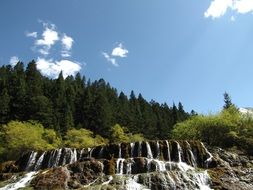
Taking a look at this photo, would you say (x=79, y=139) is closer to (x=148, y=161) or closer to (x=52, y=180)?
(x=148, y=161)

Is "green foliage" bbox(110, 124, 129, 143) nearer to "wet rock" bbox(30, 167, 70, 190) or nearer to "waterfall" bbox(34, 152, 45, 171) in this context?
"waterfall" bbox(34, 152, 45, 171)

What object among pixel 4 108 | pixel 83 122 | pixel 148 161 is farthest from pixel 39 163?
pixel 83 122

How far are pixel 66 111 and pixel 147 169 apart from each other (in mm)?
51439

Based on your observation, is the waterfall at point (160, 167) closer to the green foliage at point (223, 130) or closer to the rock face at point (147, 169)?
the rock face at point (147, 169)

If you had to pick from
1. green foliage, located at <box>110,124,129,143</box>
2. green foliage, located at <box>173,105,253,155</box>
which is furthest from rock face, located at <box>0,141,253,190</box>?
green foliage, located at <box>110,124,129,143</box>

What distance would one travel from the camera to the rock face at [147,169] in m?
28.0

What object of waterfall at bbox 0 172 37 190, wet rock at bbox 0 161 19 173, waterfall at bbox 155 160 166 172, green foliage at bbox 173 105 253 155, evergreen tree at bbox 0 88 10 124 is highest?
evergreen tree at bbox 0 88 10 124

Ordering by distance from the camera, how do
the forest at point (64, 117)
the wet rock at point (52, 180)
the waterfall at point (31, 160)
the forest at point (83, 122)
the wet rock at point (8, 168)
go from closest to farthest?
the wet rock at point (52, 180)
the wet rock at point (8, 168)
the waterfall at point (31, 160)
the forest at point (83, 122)
the forest at point (64, 117)

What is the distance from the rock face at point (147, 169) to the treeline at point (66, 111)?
36443 mm

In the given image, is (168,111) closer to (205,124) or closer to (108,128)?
(108,128)

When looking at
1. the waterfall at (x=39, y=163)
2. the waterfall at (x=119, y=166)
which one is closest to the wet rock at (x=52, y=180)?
the waterfall at (x=119, y=166)

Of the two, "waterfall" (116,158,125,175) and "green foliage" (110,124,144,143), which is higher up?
"green foliage" (110,124,144,143)

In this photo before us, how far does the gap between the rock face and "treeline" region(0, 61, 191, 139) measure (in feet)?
120

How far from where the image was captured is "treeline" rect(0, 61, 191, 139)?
74.6m
